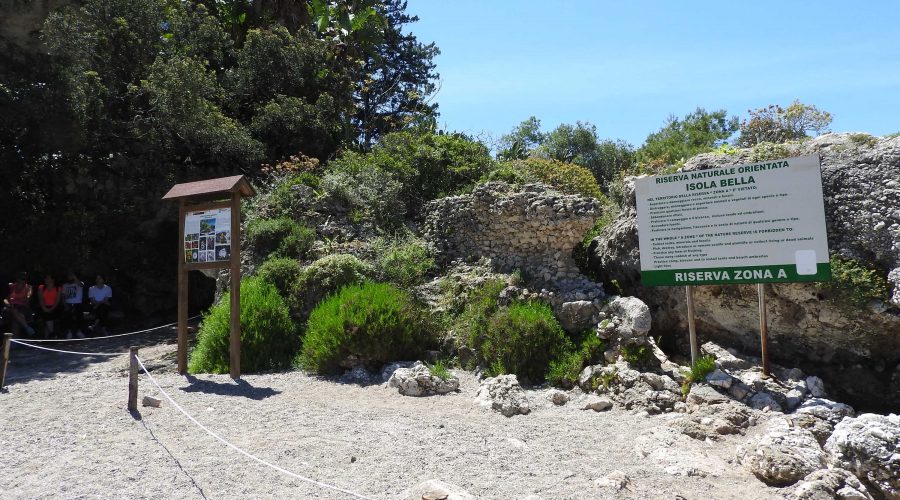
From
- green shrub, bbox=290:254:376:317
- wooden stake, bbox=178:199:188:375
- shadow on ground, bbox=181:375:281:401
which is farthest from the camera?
green shrub, bbox=290:254:376:317

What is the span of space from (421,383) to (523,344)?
137 cm

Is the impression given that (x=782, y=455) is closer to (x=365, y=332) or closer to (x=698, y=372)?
(x=698, y=372)

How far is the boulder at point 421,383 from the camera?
746cm

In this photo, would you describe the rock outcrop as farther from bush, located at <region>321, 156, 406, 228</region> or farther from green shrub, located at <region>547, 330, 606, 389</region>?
bush, located at <region>321, 156, 406, 228</region>

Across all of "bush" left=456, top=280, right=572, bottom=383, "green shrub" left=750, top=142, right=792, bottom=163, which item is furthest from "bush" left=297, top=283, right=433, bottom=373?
"green shrub" left=750, top=142, right=792, bottom=163

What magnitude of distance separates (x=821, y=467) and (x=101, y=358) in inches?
428

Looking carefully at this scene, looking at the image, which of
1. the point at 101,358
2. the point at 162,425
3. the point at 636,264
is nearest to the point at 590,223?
the point at 636,264

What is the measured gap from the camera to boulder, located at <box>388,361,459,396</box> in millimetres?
7457

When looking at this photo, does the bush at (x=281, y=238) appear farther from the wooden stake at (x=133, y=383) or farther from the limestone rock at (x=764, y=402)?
the limestone rock at (x=764, y=402)

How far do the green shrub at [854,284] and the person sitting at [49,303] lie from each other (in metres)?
13.7

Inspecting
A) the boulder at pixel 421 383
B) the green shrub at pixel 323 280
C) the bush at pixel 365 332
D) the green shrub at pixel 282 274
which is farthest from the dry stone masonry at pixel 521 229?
the boulder at pixel 421 383

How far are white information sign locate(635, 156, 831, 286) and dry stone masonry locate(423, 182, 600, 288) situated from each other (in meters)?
1.80

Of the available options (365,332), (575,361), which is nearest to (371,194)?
(365,332)

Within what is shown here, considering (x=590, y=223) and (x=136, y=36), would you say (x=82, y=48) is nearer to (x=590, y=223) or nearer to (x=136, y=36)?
(x=136, y=36)
